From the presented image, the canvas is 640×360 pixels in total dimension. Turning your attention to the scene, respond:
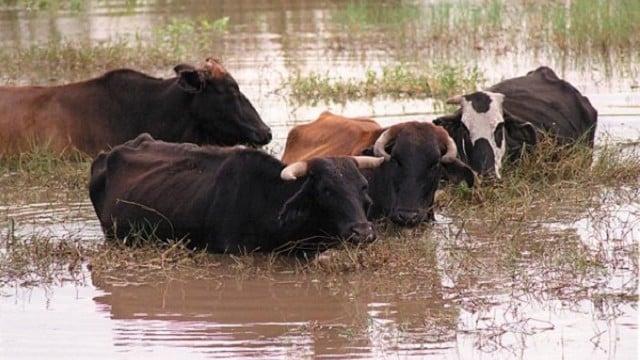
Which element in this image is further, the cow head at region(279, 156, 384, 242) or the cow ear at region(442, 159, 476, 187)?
the cow ear at region(442, 159, 476, 187)

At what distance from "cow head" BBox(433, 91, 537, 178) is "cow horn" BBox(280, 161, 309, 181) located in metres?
2.18

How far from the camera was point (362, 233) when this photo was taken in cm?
844

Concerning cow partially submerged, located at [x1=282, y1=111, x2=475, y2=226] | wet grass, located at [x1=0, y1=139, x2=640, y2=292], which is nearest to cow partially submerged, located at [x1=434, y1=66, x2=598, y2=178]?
wet grass, located at [x1=0, y1=139, x2=640, y2=292]

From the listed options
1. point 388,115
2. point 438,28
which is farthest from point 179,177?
point 438,28

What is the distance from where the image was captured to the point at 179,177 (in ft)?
31.1

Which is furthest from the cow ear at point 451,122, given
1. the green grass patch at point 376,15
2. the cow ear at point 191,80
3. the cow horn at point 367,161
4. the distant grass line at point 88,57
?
the green grass patch at point 376,15

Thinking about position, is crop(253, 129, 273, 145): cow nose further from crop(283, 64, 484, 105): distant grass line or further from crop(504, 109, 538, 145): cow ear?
crop(283, 64, 484, 105): distant grass line

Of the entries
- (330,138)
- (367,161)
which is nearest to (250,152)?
(367,161)

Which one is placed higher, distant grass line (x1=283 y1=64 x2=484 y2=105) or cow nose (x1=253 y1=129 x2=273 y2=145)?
cow nose (x1=253 y1=129 x2=273 y2=145)

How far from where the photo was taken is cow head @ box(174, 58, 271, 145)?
12.3 m

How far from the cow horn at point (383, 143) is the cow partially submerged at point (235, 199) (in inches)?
8.5

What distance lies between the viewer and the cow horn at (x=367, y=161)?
938cm

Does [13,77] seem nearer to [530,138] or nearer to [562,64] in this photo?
[562,64]

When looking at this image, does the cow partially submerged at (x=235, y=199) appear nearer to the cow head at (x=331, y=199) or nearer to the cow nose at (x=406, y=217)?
the cow head at (x=331, y=199)
